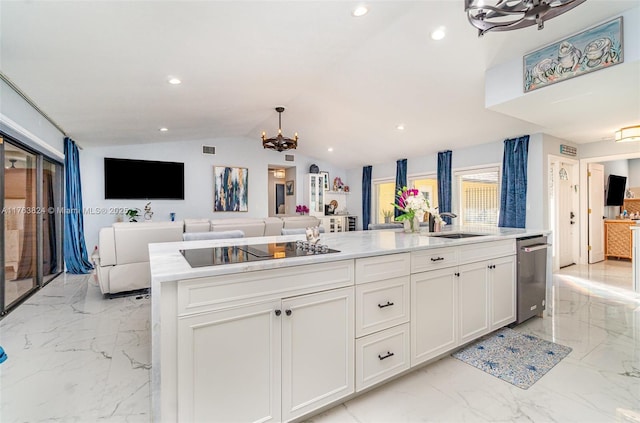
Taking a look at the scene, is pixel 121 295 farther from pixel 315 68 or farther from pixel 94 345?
pixel 315 68

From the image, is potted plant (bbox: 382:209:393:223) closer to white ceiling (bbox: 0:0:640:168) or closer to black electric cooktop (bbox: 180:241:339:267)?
white ceiling (bbox: 0:0:640:168)

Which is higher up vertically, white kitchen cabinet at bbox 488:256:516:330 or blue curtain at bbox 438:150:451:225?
blue curtain at bbox 438:150:451:225

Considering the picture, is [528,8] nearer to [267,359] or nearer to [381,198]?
[267,359]

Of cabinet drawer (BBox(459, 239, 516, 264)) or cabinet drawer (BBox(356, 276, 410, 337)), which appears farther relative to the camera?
cabinet drawer (BBox(459, 239, 516, 264))

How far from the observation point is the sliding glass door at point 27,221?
321cm

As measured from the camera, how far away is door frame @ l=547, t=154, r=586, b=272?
5.30 meters

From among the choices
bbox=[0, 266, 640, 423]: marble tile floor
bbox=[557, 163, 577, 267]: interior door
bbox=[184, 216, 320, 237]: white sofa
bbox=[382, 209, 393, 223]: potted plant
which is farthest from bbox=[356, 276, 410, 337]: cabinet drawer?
bbox=[382, 209, 393, 223]: potted plant

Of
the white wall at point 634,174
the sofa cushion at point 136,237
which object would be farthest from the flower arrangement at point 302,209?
the white wall at point 634,174

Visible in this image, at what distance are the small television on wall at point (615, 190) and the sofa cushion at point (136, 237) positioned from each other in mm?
8738

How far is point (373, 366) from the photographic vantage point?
1.80 metres

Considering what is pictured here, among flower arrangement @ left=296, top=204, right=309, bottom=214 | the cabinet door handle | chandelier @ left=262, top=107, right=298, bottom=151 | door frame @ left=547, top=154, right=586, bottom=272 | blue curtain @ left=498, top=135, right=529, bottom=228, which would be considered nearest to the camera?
the cabinet door handle

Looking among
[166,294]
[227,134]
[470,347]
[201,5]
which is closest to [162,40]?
[201,5]

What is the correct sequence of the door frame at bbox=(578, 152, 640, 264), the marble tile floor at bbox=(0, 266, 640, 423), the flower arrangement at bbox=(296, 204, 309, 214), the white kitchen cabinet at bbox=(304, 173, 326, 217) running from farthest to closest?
the white kitchen cabinet at bbox=(304, 173, 326, 217)
the flower arrangement at bbox=(296, 204, 309, 214)
the door frame at bbox=(578, 152, 640, 264)
the marble tile floor at bbox=(0, 266, 640, 423)

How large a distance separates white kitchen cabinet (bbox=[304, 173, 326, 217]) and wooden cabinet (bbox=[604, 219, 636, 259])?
6434mm
